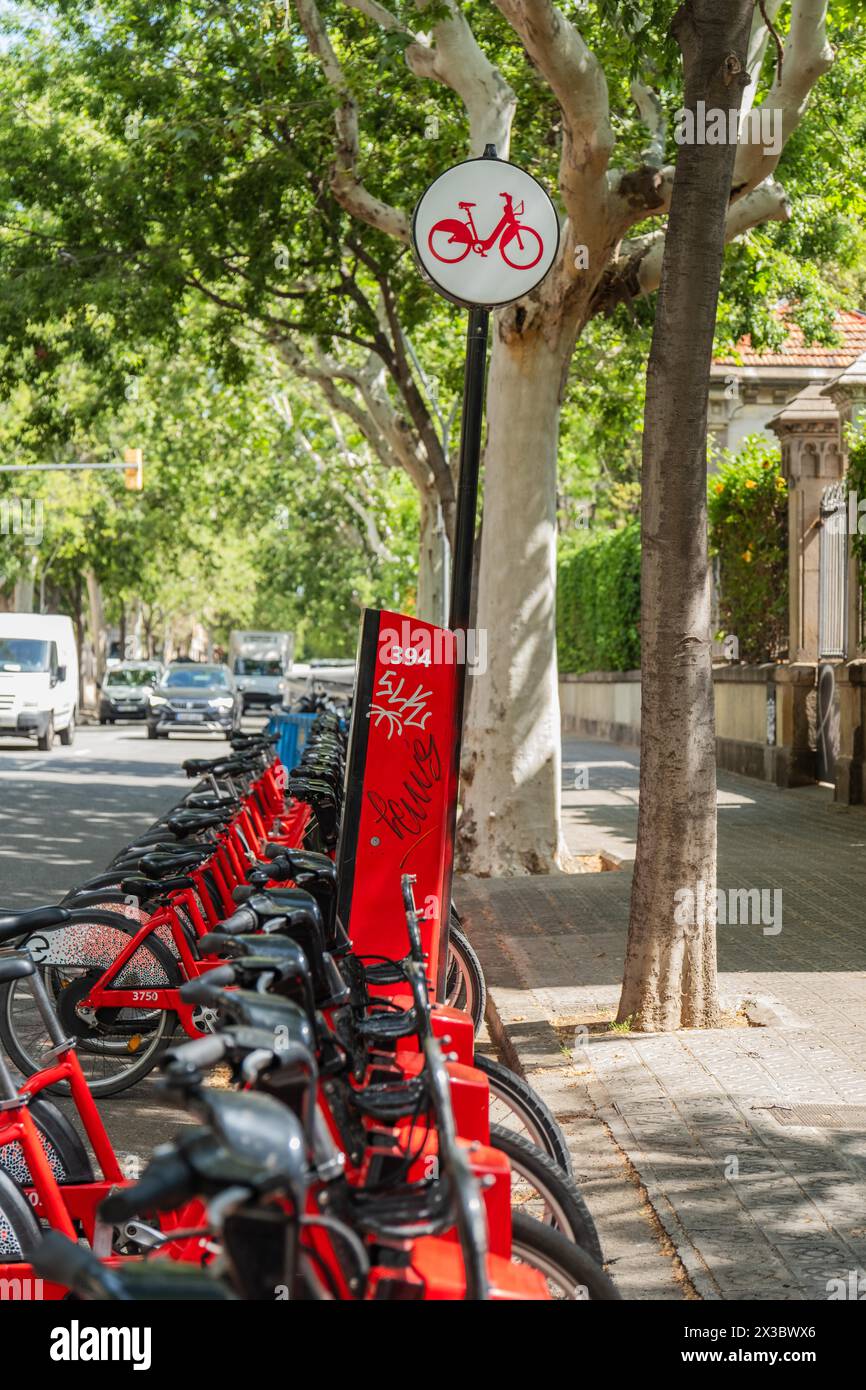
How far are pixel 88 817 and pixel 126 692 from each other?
29486 mm

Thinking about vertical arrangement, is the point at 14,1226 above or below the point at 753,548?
below

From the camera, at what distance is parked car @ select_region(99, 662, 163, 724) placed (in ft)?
153

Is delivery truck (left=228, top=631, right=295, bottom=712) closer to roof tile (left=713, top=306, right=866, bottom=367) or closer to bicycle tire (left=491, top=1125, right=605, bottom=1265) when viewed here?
roof tile (left=713, top=306, right=866, bottom=367)

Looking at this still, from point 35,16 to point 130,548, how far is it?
29.2 m

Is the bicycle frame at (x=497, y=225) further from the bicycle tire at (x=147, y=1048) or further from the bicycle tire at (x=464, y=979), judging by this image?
the bicycle tire at (x=147, y=1048)

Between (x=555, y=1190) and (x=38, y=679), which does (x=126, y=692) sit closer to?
(x=38, y=679)

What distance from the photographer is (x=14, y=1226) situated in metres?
3.69

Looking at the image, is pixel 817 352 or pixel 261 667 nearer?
pixel 817 352

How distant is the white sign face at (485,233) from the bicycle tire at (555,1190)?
13.8ft

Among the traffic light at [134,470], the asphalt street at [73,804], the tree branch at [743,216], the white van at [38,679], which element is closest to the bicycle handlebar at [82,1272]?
the asphalt street at [73,804]

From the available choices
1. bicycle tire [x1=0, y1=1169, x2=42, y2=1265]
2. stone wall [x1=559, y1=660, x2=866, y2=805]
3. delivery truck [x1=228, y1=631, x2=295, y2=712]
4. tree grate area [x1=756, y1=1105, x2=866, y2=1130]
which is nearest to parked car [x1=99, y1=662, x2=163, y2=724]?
delivery truck [x1=228, y1=631, x2=295, y2=712]

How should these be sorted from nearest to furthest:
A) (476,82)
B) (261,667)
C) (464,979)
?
(464,979), (476,82), (261,667)

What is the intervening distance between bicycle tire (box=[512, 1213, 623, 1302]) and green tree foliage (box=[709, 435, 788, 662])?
60.1 ft

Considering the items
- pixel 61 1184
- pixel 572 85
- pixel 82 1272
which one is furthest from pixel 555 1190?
pixel 572 85
